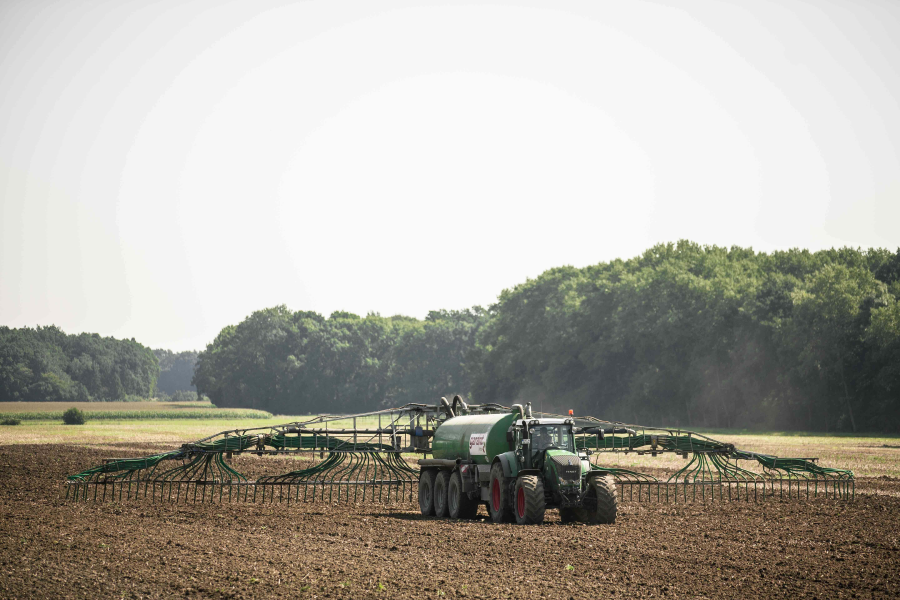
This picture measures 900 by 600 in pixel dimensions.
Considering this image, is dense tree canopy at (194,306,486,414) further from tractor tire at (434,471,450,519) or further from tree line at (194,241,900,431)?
tractor tire at (434,471,450,519)

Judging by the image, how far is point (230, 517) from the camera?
80.0ft

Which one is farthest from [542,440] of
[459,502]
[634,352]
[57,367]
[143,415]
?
[57,367]

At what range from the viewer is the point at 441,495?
26047mm

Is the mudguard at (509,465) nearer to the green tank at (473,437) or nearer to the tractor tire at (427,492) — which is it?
the green tank at (473,437)

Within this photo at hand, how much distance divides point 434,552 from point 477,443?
583cm

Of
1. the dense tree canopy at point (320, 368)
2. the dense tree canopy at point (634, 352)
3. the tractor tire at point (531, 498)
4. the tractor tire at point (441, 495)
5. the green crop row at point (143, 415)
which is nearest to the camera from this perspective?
the tractor tire at point (531, 498)

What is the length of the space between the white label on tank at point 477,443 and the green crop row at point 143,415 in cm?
8424

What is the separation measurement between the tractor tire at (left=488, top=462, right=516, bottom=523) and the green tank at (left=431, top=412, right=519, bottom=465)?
0.55 m

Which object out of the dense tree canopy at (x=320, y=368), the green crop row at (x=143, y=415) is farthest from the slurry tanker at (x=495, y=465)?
the dense tree canopy at (x=320, y=368)

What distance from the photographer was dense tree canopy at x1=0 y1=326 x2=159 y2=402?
6176 inches

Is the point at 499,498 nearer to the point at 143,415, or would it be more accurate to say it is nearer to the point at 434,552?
the point at 434,552

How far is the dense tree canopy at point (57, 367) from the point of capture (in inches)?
6176

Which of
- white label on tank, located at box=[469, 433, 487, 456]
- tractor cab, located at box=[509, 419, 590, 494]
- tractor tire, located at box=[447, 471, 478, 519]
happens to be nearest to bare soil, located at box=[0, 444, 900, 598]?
tractor tire, located at box=[447, 471, 478, 519]

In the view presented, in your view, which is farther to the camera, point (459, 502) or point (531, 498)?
point (459, 502)
